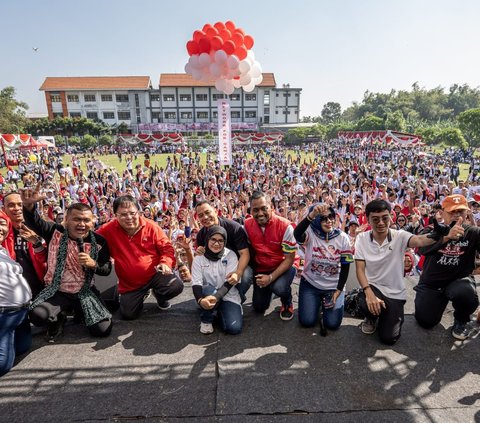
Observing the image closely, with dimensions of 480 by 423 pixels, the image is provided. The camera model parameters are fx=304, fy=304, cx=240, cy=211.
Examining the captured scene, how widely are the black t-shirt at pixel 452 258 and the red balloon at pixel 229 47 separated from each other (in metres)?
5.84

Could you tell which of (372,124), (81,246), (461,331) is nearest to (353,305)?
(461,331)

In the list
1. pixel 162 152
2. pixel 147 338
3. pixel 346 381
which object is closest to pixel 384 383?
pixel 346 381

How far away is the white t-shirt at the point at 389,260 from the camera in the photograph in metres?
2.81

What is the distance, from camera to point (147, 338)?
279cm

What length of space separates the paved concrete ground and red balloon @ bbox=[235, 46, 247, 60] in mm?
6115

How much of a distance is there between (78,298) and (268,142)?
142ft

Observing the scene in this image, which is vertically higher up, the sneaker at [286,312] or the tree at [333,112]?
the tree at [333,112]

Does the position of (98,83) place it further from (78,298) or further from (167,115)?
(78,298)

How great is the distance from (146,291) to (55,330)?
860 mm

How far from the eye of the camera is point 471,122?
107 ft

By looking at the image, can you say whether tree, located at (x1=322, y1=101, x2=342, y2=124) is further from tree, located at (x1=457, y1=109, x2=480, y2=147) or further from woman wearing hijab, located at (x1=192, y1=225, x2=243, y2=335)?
woman wearing hijab, located at (x1=192, y1=225, x2=243, y2=335)

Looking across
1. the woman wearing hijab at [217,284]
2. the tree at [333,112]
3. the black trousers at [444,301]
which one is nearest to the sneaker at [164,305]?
the woman wearing hijab at [217,284]

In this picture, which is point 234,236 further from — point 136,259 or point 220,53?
point 220,53

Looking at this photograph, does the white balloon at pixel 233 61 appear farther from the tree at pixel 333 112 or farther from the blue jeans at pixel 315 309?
the tree at pixel 333 112
